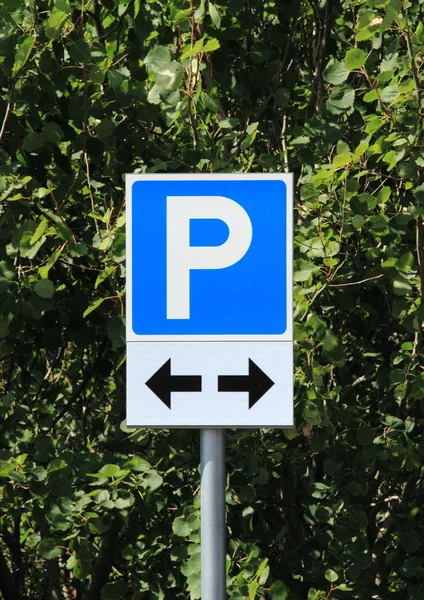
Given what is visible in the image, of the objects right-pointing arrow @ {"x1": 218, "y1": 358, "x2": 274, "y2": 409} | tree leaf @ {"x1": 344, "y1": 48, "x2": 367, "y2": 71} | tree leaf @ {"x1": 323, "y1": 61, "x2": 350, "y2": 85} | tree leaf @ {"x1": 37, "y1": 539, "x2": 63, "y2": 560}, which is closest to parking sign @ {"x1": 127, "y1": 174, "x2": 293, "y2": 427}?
right-pointing arrow @ {"x1": 218, "y1": 358, "x2": 274, "y2": 409}

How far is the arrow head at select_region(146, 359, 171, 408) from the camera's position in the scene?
7.04 ft

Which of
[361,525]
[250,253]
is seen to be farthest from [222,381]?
[361,525]

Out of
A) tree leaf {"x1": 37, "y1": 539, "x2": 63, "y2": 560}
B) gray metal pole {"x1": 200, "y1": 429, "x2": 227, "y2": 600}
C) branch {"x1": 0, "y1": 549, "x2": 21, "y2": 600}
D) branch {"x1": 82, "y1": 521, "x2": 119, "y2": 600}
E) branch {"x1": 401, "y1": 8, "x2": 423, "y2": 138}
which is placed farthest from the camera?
branch {"x1": 0, "y1": 549, "x2": 21, "y2": 600}

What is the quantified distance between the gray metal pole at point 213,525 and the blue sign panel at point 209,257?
10.8 inches

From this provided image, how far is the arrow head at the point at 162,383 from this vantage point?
2146 millimetres

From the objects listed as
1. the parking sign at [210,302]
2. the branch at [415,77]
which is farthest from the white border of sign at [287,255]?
the branch at [415,77]

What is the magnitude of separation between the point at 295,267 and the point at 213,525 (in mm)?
1339

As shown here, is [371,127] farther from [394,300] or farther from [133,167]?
[133,167]

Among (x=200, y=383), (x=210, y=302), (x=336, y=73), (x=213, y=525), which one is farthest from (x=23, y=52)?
(x=213, y=525)

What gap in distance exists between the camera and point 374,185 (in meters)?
3.95

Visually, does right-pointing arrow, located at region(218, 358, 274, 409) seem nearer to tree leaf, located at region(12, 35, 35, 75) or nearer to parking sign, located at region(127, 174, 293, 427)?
parking sign, located at region(127, 174, 293, 427)

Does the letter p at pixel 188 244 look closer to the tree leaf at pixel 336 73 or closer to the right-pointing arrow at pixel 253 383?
the right-pointing arrow at pixel 253 383

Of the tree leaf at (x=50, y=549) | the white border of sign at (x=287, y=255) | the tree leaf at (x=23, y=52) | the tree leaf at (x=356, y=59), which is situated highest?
the tree leaf at (x=356, y=59)

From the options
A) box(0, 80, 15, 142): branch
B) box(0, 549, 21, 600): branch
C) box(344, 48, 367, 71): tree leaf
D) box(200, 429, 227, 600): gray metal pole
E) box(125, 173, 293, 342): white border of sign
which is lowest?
box(0, 549, 21, 600): branch
